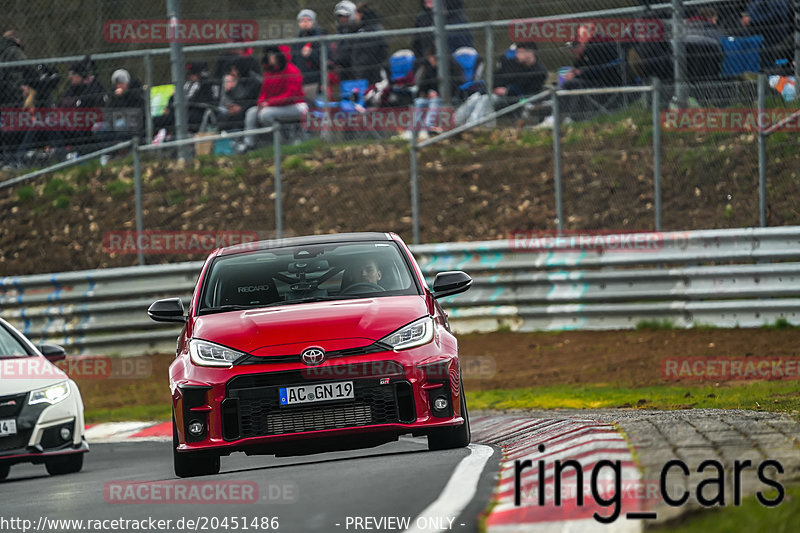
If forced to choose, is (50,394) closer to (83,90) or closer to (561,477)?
(561,477)

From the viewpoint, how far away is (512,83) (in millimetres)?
19156

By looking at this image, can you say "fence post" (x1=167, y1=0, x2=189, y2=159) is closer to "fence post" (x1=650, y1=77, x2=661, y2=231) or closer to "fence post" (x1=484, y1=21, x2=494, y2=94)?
"fence post" (x1=484, y1=21, x2=494, y2=94)

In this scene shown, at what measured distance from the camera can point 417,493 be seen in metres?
6.97

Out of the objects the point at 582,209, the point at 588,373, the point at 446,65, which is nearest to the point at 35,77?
the point at 446,65

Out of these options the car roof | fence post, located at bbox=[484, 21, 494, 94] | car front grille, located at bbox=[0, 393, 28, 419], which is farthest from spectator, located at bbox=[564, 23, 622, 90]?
car front grille, located at bbox=[0, 393, 28, 419]

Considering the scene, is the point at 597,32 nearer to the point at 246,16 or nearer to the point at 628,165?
the point at 628,165

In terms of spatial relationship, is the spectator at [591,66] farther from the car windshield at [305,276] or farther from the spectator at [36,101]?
the car windshield at [305,276]

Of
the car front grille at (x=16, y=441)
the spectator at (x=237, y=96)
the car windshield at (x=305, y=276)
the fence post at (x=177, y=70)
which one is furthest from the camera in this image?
the spectator at (x=237, y=96)

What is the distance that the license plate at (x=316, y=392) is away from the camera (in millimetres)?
8148

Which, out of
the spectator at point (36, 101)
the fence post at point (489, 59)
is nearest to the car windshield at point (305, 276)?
the fence post at point (489, 59)

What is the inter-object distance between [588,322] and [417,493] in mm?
9377

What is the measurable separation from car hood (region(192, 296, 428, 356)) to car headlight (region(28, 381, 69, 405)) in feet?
8.23

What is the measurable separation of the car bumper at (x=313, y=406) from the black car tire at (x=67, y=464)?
2987 millimetres

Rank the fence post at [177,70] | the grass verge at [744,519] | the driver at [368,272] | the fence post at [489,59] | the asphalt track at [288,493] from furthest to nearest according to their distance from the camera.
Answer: the fence post at [489,59] < the fence post at [177,70] < the driver at [368,272] < the asphalt track at [288,493] < the grass verge at [744,519]
